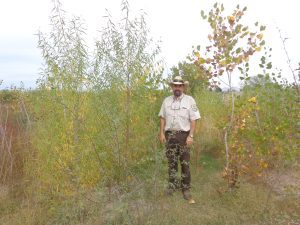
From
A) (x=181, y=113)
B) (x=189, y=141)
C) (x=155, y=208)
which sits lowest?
(x=155, y=208)

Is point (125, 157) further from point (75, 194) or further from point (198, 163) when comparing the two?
point (198, 163)

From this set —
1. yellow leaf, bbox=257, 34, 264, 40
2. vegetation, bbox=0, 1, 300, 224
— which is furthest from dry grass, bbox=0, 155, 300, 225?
yellow leaf, bbox=257, 34, 264, 40

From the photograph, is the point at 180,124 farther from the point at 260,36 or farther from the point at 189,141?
the point at 260,36

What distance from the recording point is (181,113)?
5.34 m

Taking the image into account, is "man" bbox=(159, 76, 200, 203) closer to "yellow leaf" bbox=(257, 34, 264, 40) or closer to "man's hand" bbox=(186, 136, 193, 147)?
"man's hand" bbox=(186, 136, 193, 147)

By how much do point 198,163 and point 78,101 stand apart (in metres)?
3.84

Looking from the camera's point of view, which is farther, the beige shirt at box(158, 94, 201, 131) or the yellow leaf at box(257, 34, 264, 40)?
the beige shirt at box(158, 94, 201, 131)

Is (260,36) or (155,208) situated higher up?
(260,36)

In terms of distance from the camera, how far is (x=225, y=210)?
5.08 meters

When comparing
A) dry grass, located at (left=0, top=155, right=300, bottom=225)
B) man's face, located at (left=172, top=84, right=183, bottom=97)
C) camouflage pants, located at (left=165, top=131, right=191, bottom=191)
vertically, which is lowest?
dry grass, located at (left=0, top=155, right=300, bottom=225)

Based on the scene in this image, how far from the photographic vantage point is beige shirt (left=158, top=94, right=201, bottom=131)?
5.34 metres

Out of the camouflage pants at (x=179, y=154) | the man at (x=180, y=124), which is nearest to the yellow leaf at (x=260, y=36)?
the man at (x=180, y=124)

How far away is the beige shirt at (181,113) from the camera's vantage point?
17.5 feet

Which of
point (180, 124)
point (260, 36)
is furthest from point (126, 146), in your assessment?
point (260, 36)
